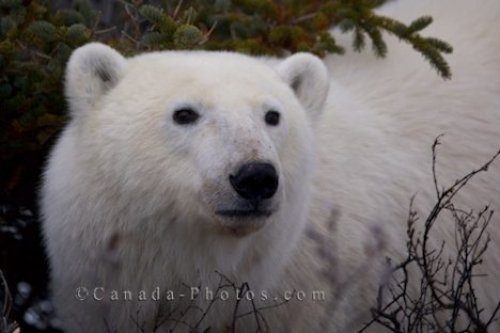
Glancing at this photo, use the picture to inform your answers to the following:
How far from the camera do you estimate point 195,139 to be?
3.89 meters

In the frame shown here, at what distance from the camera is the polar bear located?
12.7 ft

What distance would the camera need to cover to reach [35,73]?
521 centimetres

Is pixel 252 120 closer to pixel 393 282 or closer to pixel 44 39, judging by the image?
pixel 393 282

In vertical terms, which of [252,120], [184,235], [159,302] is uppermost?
[252,120]

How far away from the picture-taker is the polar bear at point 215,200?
3879 millimetres

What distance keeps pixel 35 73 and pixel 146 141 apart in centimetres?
146

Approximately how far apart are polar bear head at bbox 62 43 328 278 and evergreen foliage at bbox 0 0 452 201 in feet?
2.61

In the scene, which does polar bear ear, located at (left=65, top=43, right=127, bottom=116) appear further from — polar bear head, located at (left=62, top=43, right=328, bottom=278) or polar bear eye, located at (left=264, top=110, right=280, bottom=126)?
polar bear eye, located at (left=264, top=110, right=280, bottom=126)

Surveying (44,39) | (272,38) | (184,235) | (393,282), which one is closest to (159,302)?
(184,235)

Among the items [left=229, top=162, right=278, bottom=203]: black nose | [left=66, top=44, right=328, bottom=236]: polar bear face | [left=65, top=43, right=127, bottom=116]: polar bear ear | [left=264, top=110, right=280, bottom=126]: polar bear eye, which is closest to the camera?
[left=229, top=162, right=278, bottom=203]: black nose

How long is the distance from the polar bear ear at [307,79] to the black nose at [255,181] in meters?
0.94

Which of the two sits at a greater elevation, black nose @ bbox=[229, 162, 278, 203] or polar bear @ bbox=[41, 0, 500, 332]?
black nose @ bbox=[229, 162, 278, 203]

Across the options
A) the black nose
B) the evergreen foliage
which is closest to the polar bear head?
the black nose

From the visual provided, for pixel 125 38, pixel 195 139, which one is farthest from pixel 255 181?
pixel 125 38
